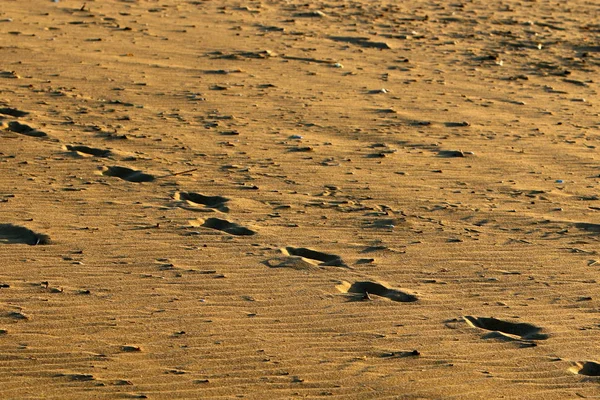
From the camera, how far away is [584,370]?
5.18m

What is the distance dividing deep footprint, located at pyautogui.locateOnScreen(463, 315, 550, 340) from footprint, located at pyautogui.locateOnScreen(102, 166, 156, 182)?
10.4 ft

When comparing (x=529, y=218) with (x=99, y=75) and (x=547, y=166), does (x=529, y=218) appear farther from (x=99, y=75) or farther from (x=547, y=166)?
(x=99, y=75)

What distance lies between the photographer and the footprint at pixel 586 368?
5.15 m

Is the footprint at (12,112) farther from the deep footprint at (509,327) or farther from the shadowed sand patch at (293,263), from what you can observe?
the deep footprint at (509,327)

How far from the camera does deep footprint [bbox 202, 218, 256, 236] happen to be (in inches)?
273

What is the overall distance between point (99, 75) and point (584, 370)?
23.2 ft

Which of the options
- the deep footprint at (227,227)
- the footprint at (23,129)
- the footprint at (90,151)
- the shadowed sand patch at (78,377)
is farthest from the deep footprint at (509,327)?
the footprint at (23,129)

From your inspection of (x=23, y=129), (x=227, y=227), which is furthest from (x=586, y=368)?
(x=23, y=129)

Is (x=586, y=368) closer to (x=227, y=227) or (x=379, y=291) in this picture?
(x=379, y=291)

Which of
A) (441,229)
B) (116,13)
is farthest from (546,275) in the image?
(116,13)

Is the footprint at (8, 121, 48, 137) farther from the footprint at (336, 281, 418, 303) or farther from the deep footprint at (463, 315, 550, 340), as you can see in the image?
the deep footprint at (463, 315, 550, 340)

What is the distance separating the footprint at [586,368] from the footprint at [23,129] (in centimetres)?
531

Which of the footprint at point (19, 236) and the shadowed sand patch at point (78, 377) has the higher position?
the footprint at point (19, 236)

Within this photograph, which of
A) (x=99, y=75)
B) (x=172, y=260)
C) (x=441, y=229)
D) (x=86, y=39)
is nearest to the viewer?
(x=172, y=260)
